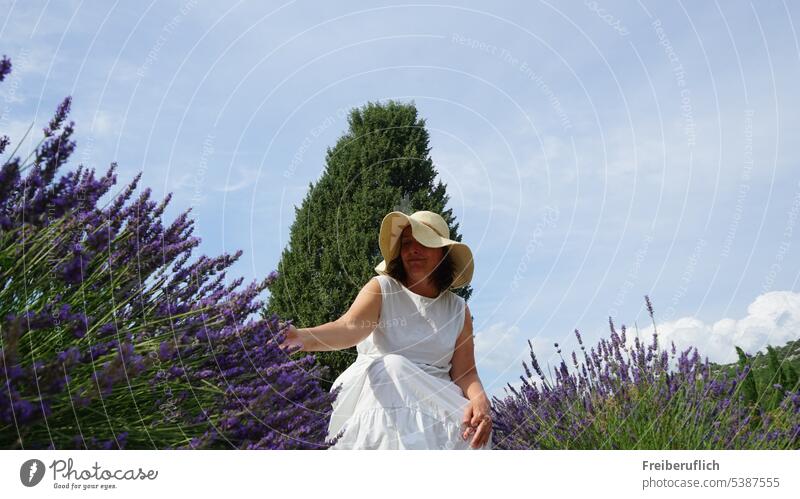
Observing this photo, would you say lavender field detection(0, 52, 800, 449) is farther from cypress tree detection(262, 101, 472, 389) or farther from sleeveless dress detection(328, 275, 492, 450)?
cypress tree detection(262, 101, 472, 389)

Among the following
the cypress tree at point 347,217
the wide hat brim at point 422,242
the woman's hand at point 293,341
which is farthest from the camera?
the cypress tree at point 347,217

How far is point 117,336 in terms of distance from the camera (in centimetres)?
219

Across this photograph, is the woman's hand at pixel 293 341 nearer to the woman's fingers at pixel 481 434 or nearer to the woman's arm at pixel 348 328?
the woman's arm at pixel 348 328

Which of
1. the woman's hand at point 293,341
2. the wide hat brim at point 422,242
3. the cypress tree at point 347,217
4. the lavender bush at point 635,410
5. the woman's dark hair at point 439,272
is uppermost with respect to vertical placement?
the cypress tree at point 347,217

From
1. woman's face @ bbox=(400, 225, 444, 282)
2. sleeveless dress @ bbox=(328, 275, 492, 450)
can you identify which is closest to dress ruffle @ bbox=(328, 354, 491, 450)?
sleeveless dress @ bbox=(328, 275, 492, 450)

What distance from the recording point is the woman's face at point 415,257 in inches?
152

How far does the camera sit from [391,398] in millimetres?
3293

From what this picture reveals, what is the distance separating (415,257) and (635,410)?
54.1 inches

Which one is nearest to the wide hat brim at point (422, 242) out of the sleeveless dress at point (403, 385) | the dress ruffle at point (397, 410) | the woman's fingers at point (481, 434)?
the sleeveless dress at point (403, 385)

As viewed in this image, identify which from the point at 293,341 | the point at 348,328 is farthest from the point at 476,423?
the point at 293,341

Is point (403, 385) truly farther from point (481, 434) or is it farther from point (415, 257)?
point (415, 257)

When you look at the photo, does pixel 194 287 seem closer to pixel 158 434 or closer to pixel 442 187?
pixel 158 434

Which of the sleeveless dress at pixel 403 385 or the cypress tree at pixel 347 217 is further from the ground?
the cypress tree at pixel 347 217
